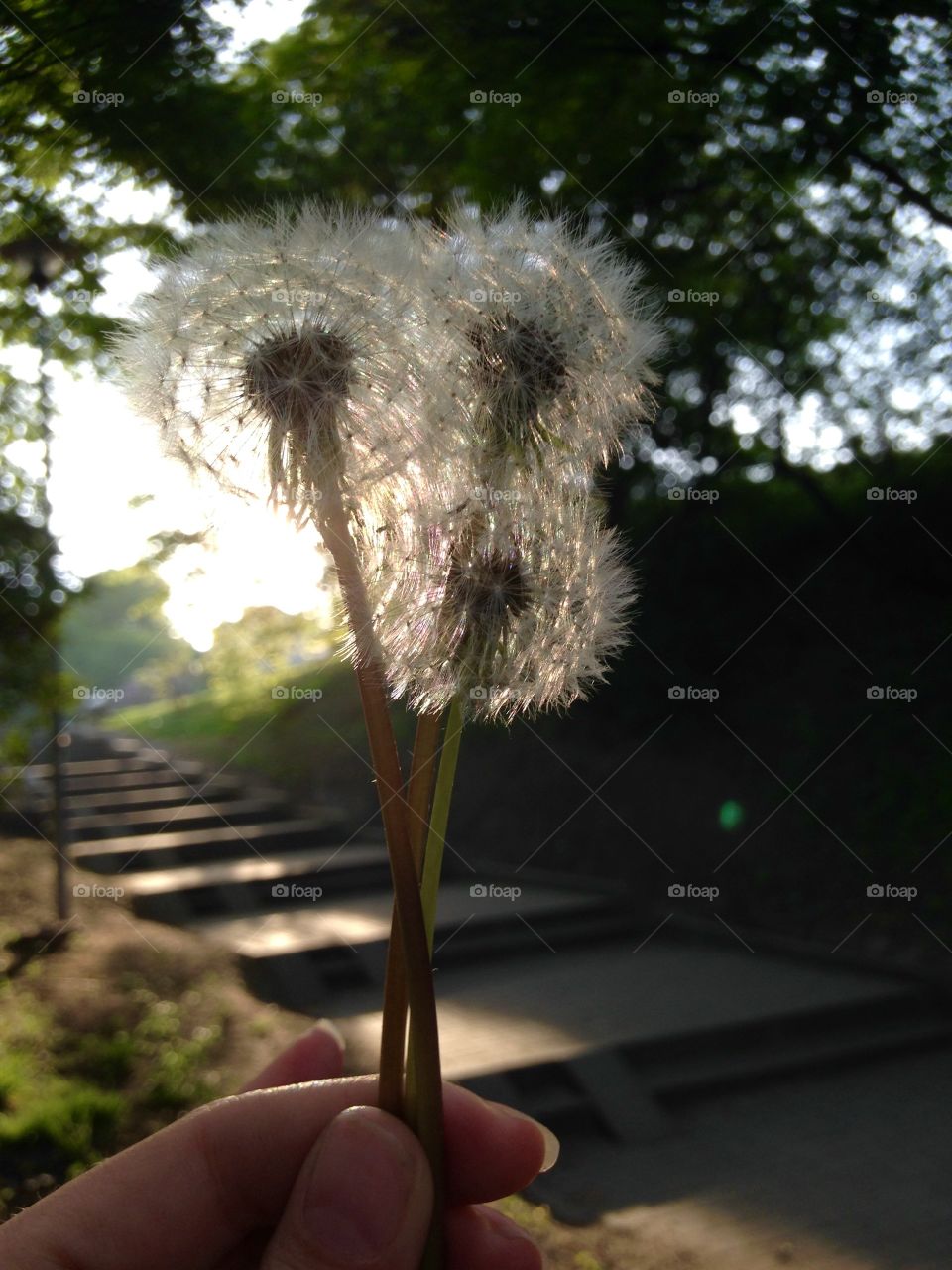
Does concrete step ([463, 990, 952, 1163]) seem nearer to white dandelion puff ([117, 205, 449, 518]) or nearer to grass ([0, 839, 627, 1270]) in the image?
grass ([0, 839, 627, 1270])

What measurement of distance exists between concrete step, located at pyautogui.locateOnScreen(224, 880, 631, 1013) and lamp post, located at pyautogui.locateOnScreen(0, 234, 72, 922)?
169 mm

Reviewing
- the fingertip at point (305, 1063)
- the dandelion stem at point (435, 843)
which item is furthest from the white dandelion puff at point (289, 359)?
the fingertip at point (305, 1063)

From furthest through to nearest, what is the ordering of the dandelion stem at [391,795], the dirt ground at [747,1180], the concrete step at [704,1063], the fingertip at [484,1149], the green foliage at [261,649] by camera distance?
the green foliage at [261,649] → the concrete step at [704,1063] → the dirt ground at [747,1180] → the fingertip at [484,1149] → the dandelion stem at [391,795]

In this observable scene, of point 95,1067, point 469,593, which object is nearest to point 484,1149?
point 469,593

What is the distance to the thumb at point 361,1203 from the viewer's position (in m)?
0.40

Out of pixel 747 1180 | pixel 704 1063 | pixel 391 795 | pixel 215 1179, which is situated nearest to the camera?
pixel 391 795

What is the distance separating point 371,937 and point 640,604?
45cm

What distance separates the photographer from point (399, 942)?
40 centimetres

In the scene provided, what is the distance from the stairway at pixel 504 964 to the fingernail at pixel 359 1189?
1.52ft

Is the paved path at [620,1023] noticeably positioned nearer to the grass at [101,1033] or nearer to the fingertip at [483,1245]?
the grass at [101,1033]

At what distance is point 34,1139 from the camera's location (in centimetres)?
87

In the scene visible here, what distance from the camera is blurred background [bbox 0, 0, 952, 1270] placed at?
35.5 inches

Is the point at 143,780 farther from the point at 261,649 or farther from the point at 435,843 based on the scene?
the point at 435,843

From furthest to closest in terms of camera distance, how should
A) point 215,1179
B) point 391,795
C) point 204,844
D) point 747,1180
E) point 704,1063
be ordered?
point 204,844 < point 704,1063 < point 747,1180 < point 215,1179 < point 391,795
